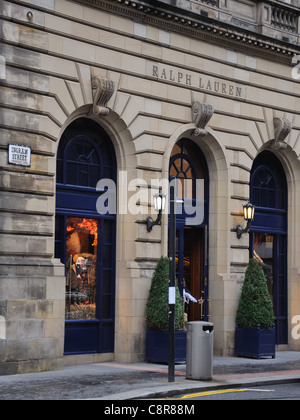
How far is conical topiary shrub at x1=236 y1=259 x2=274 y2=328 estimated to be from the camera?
2234cm

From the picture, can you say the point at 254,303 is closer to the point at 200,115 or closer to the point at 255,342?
the point at 255,342

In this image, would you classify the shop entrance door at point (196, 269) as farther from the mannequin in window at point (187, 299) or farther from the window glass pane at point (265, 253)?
the window glass pane at point (265, 253)

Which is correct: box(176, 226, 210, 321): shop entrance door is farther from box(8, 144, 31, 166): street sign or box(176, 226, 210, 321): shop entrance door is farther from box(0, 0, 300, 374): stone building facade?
box(8, 144, 31, 166): street sign

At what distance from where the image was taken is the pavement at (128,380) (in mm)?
14898

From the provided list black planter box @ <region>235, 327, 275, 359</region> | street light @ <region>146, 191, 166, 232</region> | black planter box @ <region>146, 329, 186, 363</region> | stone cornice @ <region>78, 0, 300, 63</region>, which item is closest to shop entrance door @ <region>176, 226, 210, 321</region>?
black planter box @ <region>235, 327, 275, 359</region>

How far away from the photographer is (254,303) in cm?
2245

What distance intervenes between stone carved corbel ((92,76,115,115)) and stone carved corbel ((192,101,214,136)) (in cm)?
298

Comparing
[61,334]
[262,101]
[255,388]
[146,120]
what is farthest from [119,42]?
[255,388]

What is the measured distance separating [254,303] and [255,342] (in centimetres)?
103

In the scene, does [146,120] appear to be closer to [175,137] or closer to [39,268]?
[175,137]

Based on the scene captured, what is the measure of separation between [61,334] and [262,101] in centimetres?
976

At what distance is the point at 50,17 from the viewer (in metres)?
19.2

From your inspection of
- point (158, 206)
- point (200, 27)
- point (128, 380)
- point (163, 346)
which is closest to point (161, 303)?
point (163, 346)

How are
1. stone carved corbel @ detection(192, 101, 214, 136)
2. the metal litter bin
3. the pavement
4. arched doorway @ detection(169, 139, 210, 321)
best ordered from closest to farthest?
the pavement → the metal litter bin → stone carved corbel @ detection(192, 101, 214, 136) → arched doorway @ detection(169, 139, 210, 321)
